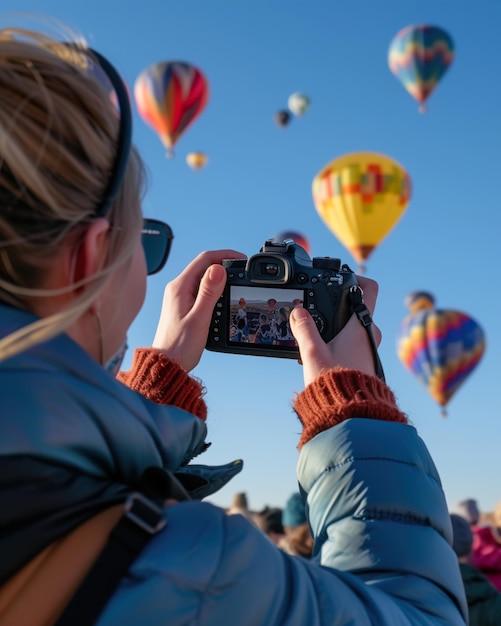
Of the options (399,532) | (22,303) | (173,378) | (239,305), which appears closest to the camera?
(22,303)

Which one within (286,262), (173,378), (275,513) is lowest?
(275,513)

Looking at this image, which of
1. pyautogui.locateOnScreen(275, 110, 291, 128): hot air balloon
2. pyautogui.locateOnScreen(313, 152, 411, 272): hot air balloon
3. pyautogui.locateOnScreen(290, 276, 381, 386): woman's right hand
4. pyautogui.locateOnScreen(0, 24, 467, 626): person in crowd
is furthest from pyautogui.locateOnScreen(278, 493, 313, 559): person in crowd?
pyautogui.locateOnScreen(275, 110, 291, 128): hot air balloon

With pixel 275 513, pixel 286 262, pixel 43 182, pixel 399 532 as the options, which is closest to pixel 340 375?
pixel 399 532

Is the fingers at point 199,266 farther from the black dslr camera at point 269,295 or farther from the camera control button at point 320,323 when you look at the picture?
the camera control button at point 320,323

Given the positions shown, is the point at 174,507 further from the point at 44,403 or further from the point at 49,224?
the point at 49,224

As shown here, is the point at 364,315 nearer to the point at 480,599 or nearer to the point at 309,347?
the point at 309,347

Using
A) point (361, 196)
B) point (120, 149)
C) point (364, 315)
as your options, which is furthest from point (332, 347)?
point (361, 196)
